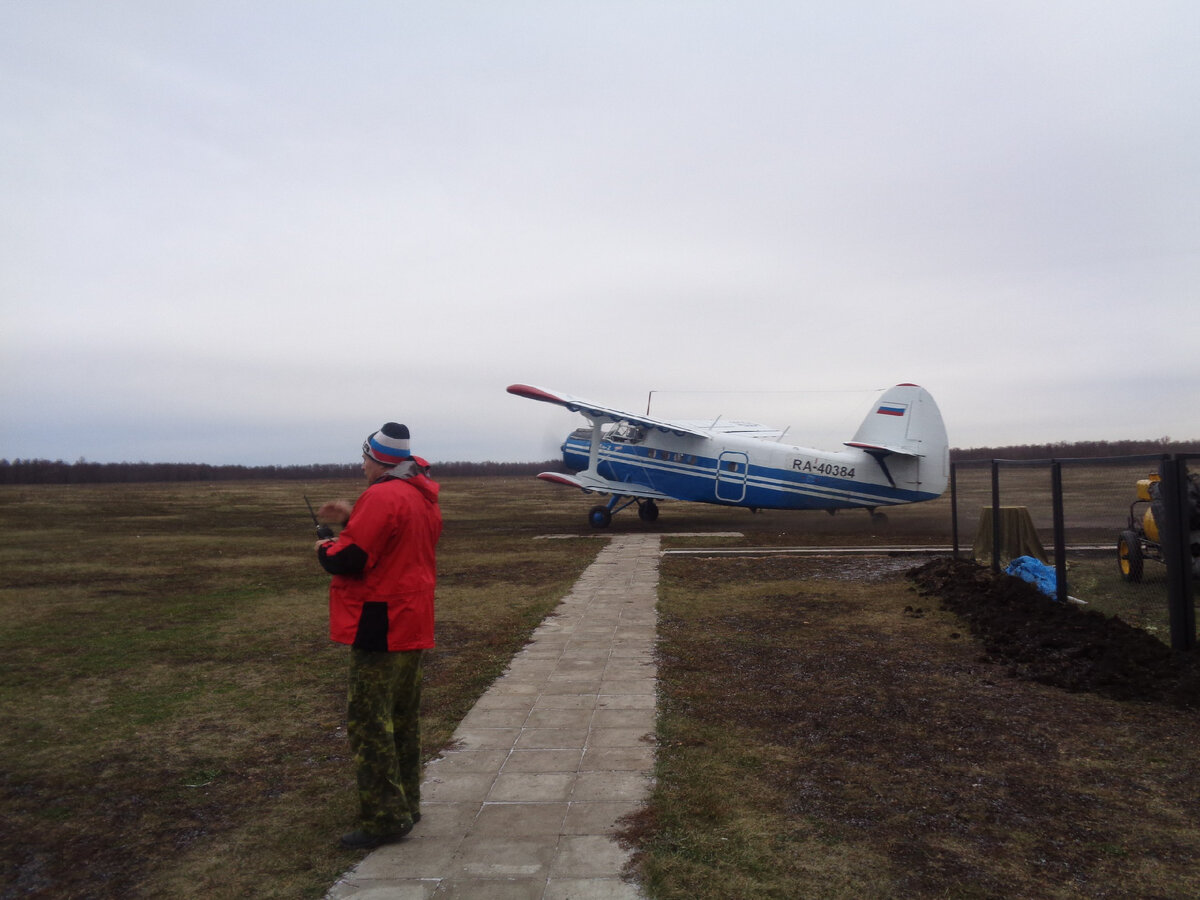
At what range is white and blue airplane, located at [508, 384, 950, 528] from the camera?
59.3ft

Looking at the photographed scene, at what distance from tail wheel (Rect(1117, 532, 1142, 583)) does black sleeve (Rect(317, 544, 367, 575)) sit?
809 cm

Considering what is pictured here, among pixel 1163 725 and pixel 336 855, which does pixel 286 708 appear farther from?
pixel 1163 725

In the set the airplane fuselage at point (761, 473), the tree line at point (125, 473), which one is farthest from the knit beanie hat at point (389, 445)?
the tree line at point (125, 473)

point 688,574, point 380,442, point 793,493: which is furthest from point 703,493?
point 380,442

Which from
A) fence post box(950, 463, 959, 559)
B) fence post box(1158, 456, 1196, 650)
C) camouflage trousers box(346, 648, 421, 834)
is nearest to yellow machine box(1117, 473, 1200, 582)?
fence post box(1158, 456, 1196, 650)

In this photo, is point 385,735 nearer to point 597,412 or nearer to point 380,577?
point 380,577

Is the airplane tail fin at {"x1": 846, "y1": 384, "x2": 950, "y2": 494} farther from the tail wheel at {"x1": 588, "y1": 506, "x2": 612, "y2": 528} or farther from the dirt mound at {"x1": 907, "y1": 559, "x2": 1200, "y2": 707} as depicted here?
the dirt mound at {"x1": 907, "y1": 559, "x2": 1200, "y2": 707}

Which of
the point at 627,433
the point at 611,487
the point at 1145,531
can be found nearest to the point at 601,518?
the point at 611,487

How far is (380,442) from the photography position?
406cm

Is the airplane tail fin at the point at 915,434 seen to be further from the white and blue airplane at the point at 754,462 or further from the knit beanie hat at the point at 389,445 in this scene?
the knit beanie hat at the point at 389,445

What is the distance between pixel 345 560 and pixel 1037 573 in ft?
28.0

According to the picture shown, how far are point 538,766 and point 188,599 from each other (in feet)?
28.2

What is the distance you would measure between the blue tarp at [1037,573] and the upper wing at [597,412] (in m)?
11.1

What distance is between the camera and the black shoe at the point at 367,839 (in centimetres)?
367
